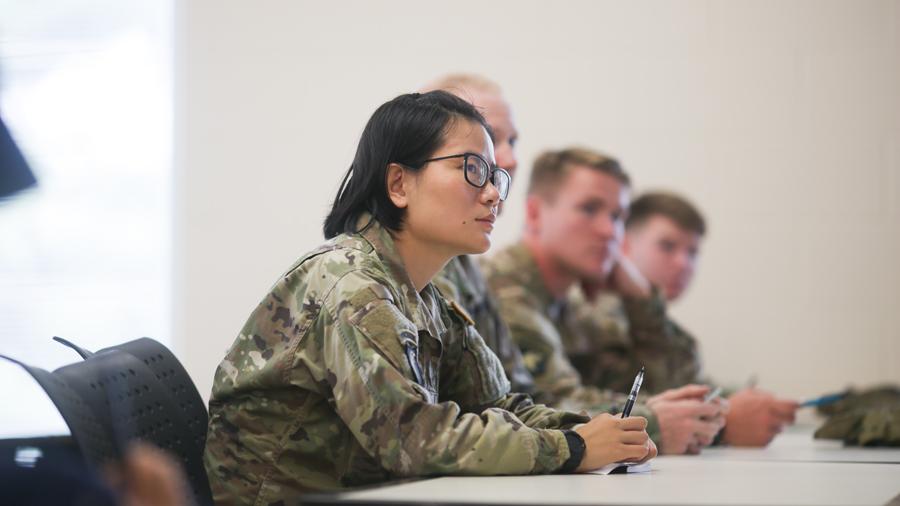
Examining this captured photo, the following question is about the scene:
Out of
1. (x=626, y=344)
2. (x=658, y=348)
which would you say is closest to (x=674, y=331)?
(x=658, y=348)

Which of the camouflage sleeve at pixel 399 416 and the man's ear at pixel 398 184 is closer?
the camouflage sleeve at pixel 399 416

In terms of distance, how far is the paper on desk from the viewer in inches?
61.4

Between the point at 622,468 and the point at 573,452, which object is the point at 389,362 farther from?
the point at 622,468

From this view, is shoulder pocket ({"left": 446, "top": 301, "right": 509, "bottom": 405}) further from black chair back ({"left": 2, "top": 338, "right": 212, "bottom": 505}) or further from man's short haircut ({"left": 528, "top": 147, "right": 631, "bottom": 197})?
man's short haircut ({"left": 528, "top": 147, "right": 631, "bottom": 197})

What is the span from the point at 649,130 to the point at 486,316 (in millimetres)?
2292

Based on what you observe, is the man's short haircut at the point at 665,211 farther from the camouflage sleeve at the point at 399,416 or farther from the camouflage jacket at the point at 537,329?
the camouflage sleeve at the point at 399,416

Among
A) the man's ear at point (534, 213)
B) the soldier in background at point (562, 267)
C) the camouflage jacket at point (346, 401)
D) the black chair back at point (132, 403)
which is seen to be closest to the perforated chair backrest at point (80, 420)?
the black chair back at point (132, 403)

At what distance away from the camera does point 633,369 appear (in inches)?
149

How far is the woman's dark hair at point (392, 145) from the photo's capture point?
1747mm

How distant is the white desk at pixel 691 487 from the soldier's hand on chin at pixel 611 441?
28 millimetres

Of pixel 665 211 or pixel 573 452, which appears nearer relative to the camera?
pixel 573 452

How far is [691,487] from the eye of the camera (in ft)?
4.59

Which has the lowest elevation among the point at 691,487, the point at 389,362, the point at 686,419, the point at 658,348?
the point at 658,348

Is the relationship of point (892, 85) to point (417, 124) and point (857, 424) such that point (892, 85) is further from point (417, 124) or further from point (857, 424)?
point (417, 124)
